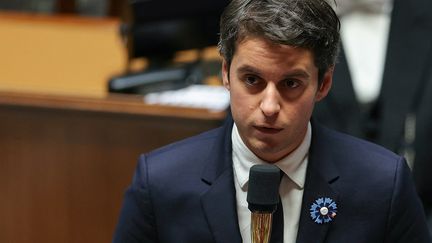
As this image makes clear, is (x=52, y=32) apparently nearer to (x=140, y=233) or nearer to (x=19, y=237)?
(x=19, y=237)

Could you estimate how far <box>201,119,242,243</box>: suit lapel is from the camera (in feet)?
3.36

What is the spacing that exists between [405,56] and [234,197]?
94 centimetres

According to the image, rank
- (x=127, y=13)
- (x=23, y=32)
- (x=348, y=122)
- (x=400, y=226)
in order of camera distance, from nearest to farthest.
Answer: (x=400, y=226) → (x=348, y=122) → (x=127, y=13) → (x=23, y=32)

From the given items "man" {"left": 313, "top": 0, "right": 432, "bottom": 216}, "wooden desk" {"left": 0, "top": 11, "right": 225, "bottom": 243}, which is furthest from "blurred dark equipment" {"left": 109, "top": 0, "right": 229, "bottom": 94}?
"man" {"left": 313, "top": 0, "right": 432, "bottom": 216}

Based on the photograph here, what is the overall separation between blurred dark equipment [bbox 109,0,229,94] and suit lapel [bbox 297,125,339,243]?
104cm

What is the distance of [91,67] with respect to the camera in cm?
238

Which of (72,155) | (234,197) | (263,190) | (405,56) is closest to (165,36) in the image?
(72,155)

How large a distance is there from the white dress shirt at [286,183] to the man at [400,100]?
72 cm

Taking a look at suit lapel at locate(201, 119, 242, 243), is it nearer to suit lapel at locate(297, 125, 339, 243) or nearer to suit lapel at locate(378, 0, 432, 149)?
suit lapel at locate(297, 125, 339, 243)

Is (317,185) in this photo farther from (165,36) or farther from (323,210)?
(165,36)

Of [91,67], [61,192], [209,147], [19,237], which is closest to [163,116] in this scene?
[61,192]

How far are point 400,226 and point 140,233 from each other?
1.01 ft

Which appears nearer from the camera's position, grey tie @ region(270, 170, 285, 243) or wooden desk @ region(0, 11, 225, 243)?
grey tie @ region(270, 170, 285, 243)

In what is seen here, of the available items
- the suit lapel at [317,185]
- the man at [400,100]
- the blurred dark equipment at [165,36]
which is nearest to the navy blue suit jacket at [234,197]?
the suit lapel at [317,185]
